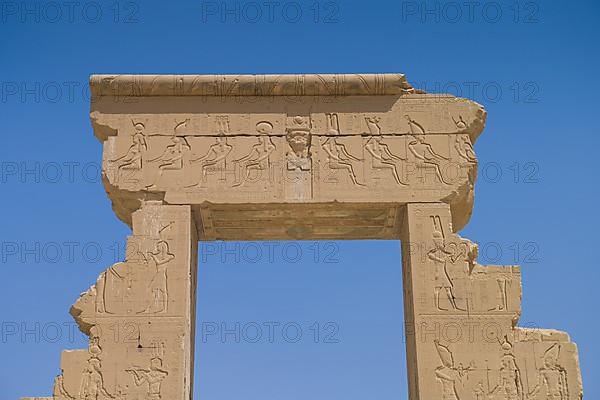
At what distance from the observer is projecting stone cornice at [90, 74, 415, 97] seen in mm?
11805

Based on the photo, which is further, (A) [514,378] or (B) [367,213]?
(B) [367,213]

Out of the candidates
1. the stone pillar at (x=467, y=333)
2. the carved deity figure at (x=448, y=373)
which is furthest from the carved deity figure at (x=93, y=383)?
the carved deity figure at (x=448, y=373)

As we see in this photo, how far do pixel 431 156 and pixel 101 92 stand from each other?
427cm

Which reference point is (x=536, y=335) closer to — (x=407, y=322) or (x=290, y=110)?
(x=407, y=322)

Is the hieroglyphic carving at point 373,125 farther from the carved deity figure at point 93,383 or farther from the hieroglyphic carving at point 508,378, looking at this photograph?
the carved deity figure at point 93,383

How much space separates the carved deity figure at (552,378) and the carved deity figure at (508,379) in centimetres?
18

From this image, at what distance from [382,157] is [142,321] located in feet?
11.8

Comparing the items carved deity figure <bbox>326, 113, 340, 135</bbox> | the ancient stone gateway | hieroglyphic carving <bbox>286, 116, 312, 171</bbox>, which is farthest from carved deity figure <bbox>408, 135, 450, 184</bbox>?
hieroglyphic carving <bbox>286, 116, 312, 171</bbox>

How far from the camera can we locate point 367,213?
1195 centimetres

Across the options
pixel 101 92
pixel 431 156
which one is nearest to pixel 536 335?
pixel 431 156

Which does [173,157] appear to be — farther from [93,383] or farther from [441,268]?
[441,268]

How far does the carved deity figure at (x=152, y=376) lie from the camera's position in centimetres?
1075

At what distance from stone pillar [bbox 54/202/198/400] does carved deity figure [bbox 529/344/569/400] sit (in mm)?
4192

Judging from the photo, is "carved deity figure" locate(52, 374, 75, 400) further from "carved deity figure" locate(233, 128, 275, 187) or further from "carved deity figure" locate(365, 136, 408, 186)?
"carved deity figure" locate(365, 136, 408, 186)
